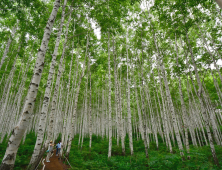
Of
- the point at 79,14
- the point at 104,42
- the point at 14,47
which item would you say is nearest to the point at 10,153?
the point at 79,14

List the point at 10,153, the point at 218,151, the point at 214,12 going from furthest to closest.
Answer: the point at 218,151, the point at 214,12, the point at 10,153

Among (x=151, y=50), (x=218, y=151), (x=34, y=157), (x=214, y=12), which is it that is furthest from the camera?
(x=151, y=50)

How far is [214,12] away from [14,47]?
18.9 meters

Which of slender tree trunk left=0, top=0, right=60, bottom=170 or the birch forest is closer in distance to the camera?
slender tree trunk left=0, top=0, right=60, bottom=170

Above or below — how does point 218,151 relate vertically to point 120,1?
below

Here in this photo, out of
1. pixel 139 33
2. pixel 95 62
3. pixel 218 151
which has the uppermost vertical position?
pixel 139 33

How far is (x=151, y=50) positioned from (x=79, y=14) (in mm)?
7782

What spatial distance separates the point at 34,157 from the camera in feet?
16.1

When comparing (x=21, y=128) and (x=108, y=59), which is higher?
(x=108, y=59)

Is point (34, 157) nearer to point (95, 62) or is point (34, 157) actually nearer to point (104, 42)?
point (95, 62)

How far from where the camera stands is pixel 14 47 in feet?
43.0

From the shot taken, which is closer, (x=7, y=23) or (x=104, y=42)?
(x=7, y=23)

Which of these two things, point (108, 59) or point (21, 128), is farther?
point (108, 59)

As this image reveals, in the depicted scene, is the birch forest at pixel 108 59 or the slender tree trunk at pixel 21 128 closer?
the slender tree trunk at pixel 21 128
